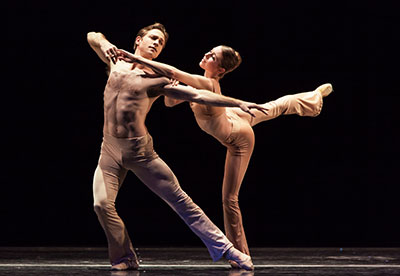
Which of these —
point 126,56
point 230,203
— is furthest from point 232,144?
point 126,56

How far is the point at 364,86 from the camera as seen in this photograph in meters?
5.96

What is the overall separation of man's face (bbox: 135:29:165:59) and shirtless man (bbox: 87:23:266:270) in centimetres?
17

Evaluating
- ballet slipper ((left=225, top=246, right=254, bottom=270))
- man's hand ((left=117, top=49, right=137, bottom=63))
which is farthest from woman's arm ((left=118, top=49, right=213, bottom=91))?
ballet slipper ((left=225, top=246, right=254, bottom=270))

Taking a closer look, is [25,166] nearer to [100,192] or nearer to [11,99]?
[11,99]

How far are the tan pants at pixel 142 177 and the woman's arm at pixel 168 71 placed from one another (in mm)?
382

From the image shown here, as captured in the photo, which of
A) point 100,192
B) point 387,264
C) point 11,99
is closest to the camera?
point 100,192

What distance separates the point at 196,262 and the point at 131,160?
37.4 inches

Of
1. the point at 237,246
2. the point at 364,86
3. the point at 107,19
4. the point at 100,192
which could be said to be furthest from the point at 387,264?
the point at 107,19

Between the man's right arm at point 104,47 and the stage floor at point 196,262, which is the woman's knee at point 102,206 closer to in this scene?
the stage floor at point 196,262

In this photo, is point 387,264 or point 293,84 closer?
point 387,264

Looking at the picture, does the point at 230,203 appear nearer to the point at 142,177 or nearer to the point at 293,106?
the point at 142,177

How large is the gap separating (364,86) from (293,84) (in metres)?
0.64

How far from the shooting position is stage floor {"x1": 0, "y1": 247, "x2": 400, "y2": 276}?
365cm

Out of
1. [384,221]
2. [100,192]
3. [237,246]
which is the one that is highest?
[100,192]
